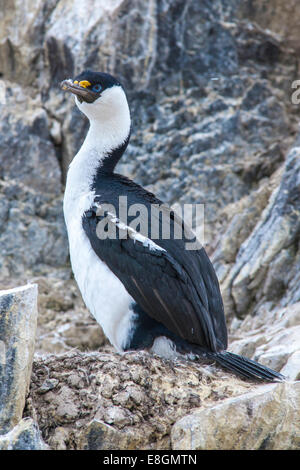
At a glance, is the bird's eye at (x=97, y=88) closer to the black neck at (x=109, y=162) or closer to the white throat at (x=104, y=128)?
the white throat at (x=104, y=128)

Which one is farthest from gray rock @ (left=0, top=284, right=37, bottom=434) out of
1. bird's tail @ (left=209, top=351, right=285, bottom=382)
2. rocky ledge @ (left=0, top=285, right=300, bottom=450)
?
bird's tail @ (left=209, top=351, right=285, bottom=382)

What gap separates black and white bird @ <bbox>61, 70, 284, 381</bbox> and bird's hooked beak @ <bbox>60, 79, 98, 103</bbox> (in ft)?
3.19

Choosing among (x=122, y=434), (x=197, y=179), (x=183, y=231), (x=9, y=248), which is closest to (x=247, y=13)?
(x=197, y=179)

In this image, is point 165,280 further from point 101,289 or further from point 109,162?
point 109,162

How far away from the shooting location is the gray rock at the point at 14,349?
14.1 ft

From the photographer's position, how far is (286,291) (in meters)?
8.00

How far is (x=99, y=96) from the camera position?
6680mm

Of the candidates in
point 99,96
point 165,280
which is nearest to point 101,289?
point 165,280

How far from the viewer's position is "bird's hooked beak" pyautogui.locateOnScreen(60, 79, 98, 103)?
21.8 feet

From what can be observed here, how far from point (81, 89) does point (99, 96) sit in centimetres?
18

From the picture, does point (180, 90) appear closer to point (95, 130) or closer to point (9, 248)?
point (9, 248)

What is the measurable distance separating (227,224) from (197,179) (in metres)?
0.93

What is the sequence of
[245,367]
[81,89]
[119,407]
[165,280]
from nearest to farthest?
[119,407] → [245,367] → [165,280] → [81,89]

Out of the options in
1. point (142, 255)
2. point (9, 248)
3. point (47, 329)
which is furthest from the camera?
point (9, 248)
